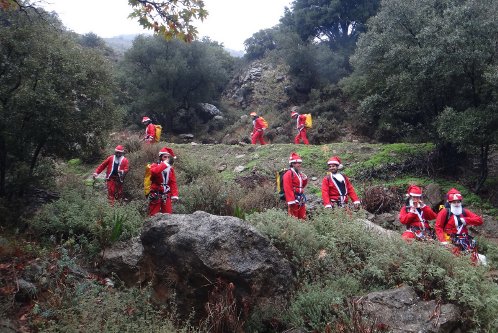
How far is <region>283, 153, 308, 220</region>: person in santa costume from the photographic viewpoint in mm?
8836

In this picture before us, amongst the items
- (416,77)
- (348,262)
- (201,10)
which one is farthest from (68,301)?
(416,77)

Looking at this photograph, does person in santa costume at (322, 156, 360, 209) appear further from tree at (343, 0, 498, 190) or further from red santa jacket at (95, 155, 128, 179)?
red santa jacket at (95, 155, 128, 179)

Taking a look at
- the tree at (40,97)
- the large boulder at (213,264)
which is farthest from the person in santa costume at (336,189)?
the tree at (40,97)

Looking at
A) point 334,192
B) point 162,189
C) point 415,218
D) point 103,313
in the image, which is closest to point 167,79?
point 162,189

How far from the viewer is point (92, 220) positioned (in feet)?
24.1

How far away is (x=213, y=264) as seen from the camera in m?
5.23

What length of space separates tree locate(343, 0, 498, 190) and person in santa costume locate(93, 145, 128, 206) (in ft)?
27.7

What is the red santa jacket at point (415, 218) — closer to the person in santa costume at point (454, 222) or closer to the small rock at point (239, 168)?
the person in santa costume at point (454, 222)

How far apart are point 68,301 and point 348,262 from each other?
3.62m

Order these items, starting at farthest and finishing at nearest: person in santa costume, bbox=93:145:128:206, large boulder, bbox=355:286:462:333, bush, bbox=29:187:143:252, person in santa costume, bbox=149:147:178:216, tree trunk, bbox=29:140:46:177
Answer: person in santa costume, bbox=93:145:128:206
tree trunk, bbox=29:140:46:177
person in santa costume, bbox=149:147:178:216
bush, bbox=29:187:143:252
large boulder, bbox=355:286:462:333

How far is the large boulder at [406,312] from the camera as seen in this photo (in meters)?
A: 4.41

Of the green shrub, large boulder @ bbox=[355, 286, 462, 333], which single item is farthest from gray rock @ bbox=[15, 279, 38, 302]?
large boulder @ bbox=[355, 286, 462, 333]

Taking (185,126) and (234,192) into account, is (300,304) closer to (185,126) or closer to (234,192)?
(234,192)

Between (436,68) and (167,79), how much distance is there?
57.9 feet
